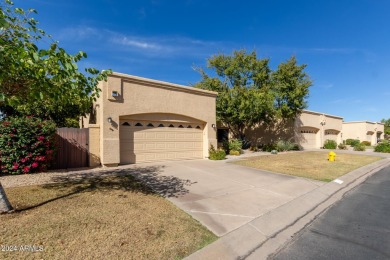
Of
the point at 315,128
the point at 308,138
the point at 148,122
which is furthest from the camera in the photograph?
the point at 315,128

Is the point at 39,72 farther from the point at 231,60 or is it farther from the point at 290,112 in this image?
the point at 290,112

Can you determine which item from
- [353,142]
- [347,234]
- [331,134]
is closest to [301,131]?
[331,134]

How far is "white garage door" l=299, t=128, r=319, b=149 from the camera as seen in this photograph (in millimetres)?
24922

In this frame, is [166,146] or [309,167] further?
[166,146]

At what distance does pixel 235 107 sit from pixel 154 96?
8.51 m

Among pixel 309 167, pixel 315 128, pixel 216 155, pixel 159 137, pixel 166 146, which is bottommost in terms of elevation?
pixel 309 167

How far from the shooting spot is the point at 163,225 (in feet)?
13.5

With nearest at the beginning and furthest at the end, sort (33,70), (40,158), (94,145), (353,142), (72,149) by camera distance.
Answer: (33,70) → (40,158) → (72,149) → (94,145) → (353,142)

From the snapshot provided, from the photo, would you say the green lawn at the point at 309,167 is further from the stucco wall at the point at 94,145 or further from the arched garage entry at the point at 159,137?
the stucco wall at the point at 94,145

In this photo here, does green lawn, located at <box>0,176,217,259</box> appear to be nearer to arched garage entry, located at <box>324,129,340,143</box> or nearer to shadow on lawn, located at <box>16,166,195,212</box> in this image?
shadow on lawn, located at <box>16,166,195,212</box>

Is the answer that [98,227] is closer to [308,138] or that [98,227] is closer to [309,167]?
[309,167]

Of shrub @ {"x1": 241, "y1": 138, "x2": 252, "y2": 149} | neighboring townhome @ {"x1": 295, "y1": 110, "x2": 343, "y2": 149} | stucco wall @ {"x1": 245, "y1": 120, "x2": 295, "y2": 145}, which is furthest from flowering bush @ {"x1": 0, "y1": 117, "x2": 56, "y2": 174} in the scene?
neighboring townhome @ {"x1": 295, "y1": 110, "x2": 343, "y2": 149}

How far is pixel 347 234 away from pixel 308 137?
2429 cm

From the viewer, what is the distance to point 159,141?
1244 cm
